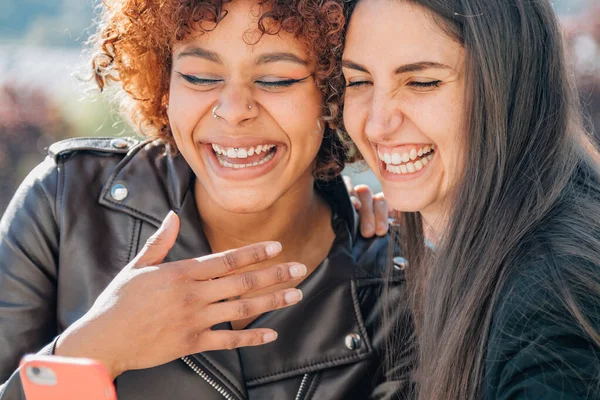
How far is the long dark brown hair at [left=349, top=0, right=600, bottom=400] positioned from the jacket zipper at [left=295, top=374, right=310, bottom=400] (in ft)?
1.47

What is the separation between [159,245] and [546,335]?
1088 mm

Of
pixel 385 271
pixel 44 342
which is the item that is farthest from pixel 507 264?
pixel 44 342

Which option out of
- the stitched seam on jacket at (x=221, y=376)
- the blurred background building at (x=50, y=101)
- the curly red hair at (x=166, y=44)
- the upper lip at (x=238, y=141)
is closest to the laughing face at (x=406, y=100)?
the curly red hair at (x=166, y=44)

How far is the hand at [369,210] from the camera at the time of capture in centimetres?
287

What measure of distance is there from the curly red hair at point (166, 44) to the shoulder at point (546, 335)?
41.5 inches

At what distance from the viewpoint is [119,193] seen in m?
2.62

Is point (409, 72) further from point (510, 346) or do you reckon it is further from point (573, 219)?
point (510, 346)

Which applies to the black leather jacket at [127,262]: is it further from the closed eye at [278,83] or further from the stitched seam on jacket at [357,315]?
the closed eye at [278,83]

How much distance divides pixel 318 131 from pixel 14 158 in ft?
11.0

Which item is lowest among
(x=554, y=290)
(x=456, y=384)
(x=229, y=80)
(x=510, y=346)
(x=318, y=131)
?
(x=456, y=384)

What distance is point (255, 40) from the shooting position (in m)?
2.42

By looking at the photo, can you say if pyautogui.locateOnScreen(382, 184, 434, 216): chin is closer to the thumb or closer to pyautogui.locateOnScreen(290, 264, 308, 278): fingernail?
pyautogui.locateOnScreen(290, 264, 308, 278): fingernail

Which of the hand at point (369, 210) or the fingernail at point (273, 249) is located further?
the hand at point (369, 210)

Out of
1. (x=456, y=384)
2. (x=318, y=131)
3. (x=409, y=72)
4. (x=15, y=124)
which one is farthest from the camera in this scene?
(x=15, y=124)
